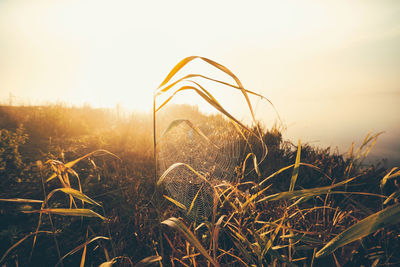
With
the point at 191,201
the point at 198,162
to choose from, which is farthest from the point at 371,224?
the point at 198,162

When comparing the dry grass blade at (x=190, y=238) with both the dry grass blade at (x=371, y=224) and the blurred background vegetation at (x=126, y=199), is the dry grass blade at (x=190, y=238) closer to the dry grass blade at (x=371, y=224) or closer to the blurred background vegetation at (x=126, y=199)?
the blurred background vegetation at (x=126, y=199)

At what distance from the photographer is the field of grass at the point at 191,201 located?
30.9 inches

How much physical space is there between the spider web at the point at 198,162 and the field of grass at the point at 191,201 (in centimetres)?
2

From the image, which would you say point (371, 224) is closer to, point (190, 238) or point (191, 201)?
point (190, 238)

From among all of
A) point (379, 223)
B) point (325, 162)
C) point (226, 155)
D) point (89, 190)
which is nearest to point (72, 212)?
point (379, 223)

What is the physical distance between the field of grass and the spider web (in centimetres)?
2

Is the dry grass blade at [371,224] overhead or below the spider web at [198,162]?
overhead

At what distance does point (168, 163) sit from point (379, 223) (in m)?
2.90

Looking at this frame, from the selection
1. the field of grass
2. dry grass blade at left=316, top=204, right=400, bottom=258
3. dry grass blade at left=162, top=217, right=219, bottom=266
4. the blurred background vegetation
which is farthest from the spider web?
dry grass blade at left=316, top=204, right=400, bottom=258

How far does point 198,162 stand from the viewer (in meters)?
3.13

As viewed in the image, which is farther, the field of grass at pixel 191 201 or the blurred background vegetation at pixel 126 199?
the blurred background vegetation at pixel 126 199

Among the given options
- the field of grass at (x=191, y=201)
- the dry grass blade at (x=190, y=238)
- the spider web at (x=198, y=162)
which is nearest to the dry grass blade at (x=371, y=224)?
the field of grass at (x=191, y=201)

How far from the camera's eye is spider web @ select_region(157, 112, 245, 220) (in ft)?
8.37

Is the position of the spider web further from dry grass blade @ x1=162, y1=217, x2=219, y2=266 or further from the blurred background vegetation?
dry grass blade @ x1=162, y1=217, x2=219, y2=266
